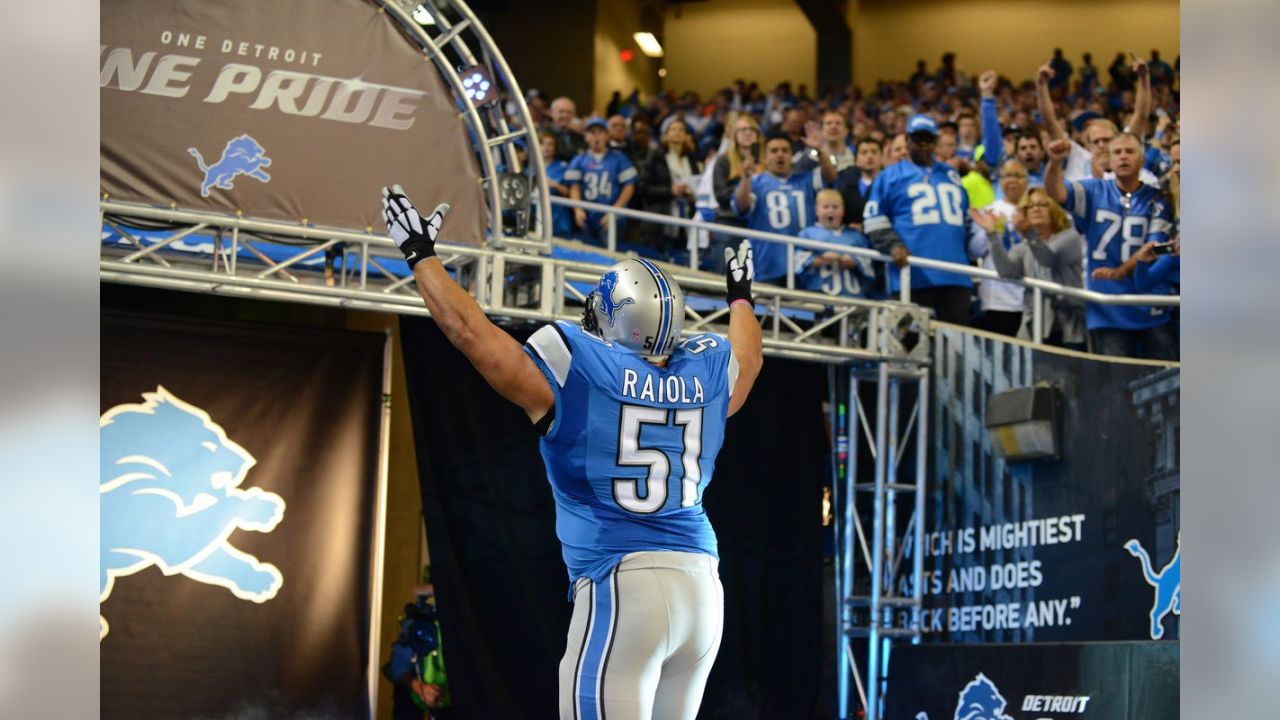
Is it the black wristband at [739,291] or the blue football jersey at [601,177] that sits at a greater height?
the blue football jersey at [601,177]

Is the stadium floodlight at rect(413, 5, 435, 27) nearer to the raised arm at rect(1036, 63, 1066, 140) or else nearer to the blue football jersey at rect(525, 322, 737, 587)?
the raised arm at rect(1036, 63, 1066, 140)

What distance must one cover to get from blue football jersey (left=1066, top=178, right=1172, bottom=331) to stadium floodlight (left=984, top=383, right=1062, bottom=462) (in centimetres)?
48

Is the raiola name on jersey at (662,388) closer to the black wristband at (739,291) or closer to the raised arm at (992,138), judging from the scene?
the black wristband at (739,291)

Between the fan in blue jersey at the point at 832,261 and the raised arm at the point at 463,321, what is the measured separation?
550 centimetres

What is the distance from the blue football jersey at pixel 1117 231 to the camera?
8164mm

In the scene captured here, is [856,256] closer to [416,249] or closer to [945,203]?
[945,203]

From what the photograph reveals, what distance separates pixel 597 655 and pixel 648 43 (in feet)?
60.6

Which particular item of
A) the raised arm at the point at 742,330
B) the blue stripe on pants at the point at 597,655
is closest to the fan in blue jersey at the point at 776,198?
the raised arm at the point at 742,330

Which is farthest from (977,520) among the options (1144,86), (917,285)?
(1144,86)

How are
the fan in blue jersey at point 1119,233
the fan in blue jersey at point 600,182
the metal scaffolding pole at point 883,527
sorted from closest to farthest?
1. the fan in blue jersey at point 1119,233
2. the metal scaffolding pole at point 883,527
3. the fan in blue jersey at point 600,182

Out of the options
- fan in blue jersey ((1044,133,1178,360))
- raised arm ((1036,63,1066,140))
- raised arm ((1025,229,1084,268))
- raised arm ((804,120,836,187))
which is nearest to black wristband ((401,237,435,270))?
fan in blue jersey ((1044,133,1178,360))

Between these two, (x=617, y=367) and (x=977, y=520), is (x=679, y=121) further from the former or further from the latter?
(x=617, y=367)

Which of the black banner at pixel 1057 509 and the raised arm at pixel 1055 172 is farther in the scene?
the raised arm at pixel 1055 172

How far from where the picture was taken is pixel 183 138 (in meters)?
7.08
